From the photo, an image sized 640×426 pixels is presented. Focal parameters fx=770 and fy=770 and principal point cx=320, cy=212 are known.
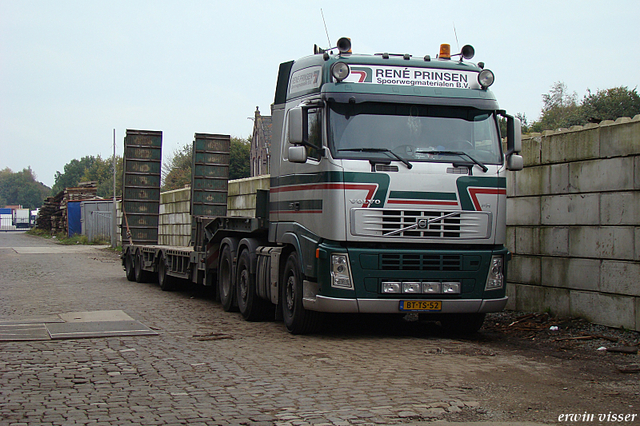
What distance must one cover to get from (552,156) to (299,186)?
3884 mm

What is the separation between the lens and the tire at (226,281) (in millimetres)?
12930

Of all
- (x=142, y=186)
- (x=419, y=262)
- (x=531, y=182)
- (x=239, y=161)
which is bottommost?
(x=419, y=262)

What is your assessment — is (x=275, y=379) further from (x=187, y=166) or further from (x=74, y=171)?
(x=74, y=171)

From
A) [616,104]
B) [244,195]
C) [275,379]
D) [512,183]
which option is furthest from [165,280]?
[616,104]

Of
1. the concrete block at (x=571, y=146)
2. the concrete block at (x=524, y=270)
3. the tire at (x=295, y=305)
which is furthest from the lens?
the concrete block at (x=524, y=270)

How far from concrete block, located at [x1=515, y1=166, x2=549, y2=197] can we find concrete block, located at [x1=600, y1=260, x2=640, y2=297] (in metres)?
1.75

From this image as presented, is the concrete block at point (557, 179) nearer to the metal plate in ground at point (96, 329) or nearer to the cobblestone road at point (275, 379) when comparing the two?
the cobblestone road at point (275, 379)

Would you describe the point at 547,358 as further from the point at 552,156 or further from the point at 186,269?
the point at 186,269

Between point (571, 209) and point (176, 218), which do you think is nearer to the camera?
point (571, 209)

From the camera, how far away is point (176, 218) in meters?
26.9

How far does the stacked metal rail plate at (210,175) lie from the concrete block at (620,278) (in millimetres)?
11289

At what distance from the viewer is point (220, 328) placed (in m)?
11.0

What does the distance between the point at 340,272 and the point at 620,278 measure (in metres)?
3.65

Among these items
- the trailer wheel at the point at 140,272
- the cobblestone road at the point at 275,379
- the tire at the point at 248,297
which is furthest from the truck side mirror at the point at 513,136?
the trailer wheel at the point at 140,272
